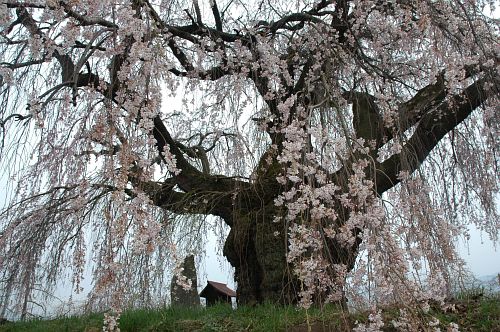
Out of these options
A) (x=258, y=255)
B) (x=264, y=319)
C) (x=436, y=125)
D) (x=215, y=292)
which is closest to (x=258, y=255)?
(x=258, y=255)

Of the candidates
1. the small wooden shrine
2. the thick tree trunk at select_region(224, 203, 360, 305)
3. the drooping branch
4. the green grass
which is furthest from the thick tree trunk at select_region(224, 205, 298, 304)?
the small wooden shrine

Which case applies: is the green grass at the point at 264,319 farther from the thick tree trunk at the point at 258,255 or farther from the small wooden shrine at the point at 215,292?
the small wooden shrine at the point at 215,292

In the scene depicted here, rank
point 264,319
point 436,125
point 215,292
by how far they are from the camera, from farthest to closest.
Result: point 215,292 → point 436,125 → point 264,319

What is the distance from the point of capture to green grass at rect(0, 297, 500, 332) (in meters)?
3.30

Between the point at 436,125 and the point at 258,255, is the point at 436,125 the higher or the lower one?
the higher one

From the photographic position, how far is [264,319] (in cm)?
356

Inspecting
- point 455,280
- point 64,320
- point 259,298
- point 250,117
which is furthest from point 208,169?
point 455,280

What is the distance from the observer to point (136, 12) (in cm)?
285

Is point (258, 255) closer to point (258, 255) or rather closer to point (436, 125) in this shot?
point (258, 255)

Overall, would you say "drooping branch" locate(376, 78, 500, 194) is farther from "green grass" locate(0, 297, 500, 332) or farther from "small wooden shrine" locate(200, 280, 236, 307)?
"small wooden shrine" locate(200, 280, 236, 307)

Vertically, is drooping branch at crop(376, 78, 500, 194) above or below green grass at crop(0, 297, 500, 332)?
above

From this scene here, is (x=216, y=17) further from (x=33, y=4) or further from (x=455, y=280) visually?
(x=455, y=280)

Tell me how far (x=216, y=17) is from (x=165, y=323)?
2706 mm

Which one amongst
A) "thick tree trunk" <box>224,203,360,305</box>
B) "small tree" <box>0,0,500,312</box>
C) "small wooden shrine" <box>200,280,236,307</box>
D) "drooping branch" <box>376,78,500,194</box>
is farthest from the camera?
"small wooden shrine" <box>200,280,236,307</box>
